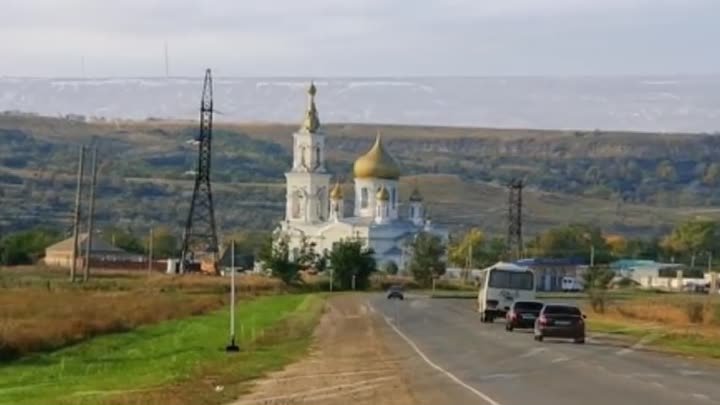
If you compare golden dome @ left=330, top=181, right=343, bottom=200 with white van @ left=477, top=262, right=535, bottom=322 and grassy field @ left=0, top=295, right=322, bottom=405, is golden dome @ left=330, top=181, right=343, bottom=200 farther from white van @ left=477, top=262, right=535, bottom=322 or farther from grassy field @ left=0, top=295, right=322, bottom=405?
grassy field @ left=0, top=295, right=322, bottom=405

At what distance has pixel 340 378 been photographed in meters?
34.7

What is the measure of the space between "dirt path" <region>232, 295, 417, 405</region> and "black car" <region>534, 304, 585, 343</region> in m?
4.98

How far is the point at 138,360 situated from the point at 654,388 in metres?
14.4

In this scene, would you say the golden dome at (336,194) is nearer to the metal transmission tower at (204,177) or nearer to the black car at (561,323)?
the metal transmission tower at (204,177)

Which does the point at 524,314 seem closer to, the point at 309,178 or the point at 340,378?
the point at 340,378

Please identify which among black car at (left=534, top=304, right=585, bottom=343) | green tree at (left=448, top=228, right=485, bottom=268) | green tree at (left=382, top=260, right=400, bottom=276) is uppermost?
green tree at (left=448, top=228, right=485, bottom=268)

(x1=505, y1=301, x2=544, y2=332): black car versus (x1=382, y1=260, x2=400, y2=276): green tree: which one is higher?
(x1=382, y1=260, x2=400, y2=276): green tree

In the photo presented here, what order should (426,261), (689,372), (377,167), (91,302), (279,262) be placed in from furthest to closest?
1. (377,167)
2. (426,261)
3. (279,262)
4. (91,302)
5. (689,372)

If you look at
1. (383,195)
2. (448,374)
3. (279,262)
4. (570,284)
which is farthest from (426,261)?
(448,374)

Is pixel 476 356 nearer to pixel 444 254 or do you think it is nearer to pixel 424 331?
pixel 424 331

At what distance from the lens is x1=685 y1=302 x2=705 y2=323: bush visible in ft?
235

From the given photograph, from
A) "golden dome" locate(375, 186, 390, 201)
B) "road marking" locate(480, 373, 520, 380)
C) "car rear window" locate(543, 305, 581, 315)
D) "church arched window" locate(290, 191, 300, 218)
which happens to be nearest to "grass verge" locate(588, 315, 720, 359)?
"car rear window" locate(543, 305, 581, 315)

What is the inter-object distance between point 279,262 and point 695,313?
60.3 metres

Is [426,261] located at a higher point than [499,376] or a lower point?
higher
